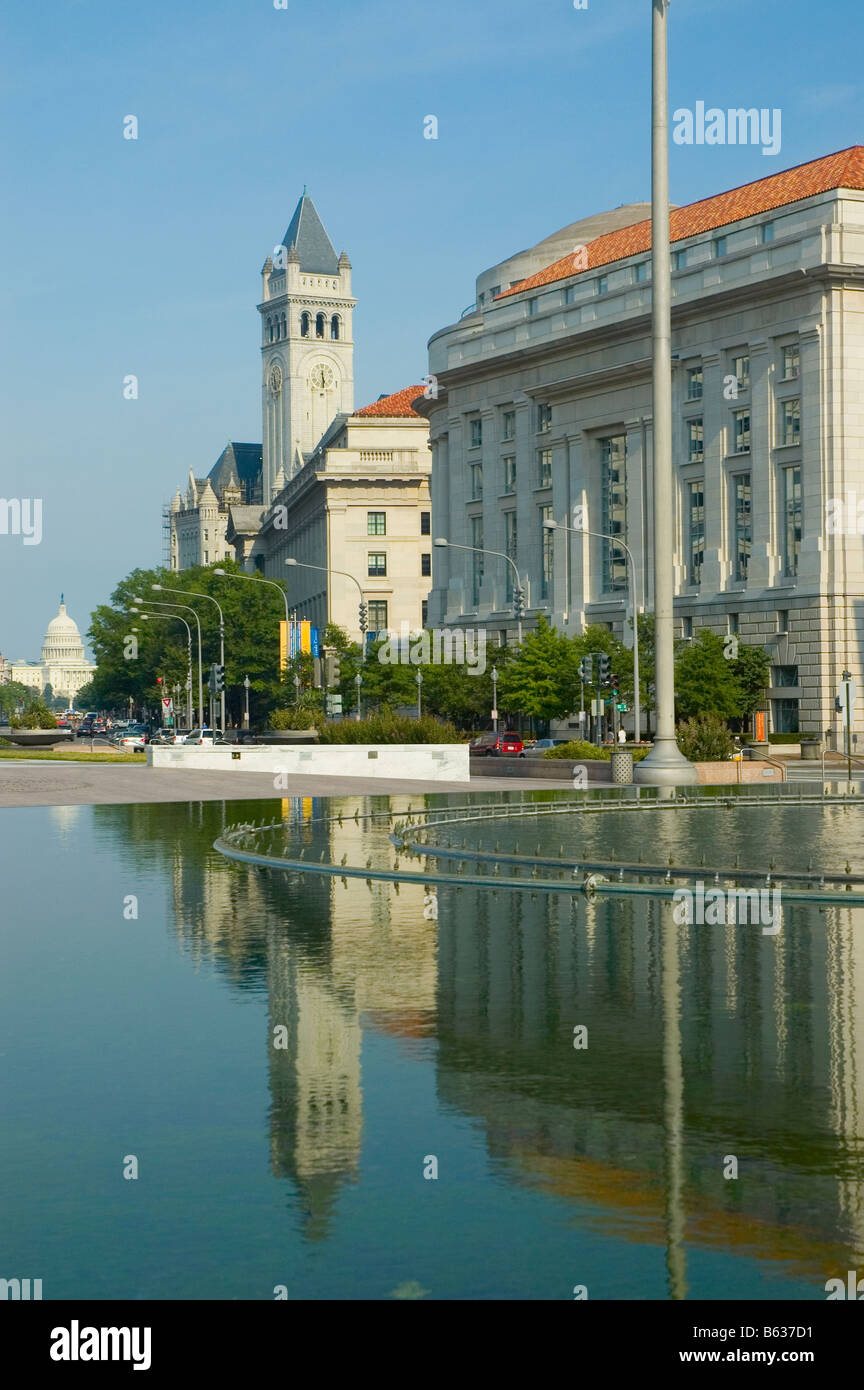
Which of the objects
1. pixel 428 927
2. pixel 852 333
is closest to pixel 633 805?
pixel 428 927

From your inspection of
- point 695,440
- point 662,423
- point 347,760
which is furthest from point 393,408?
point 662,423

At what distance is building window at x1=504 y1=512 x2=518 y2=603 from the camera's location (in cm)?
10006

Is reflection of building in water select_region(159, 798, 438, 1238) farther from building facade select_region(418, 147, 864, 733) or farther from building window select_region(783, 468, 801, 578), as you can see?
building window select_region(783, 468, 801, 578)

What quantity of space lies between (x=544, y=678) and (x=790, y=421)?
52.1 feet

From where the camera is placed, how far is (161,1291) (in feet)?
20.7

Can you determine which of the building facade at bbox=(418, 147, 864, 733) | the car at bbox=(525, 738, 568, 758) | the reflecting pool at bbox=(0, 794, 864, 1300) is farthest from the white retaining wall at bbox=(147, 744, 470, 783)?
the reflecting pool at bbox=(0, 794, 864, 1300)

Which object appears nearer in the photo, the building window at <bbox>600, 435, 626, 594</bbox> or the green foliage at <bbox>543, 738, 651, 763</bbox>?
the green foliage at <bbox>543, 738, 651, 763</bbox>

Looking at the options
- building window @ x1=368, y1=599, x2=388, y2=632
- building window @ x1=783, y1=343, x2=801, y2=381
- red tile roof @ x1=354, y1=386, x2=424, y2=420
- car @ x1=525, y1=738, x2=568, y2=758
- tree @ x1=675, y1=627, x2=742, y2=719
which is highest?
red tile roof @ x1=354, y1=386, x2=424, y2=420

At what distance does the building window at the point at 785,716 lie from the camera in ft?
248

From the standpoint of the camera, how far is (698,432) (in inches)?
3305

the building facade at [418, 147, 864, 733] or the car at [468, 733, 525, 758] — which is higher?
the building facade at [418, 147, 864, 733]

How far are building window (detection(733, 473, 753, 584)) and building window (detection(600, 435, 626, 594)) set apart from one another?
1037 cm

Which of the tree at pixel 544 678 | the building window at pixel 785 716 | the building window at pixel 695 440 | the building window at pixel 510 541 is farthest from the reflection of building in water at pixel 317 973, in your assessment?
the building window at pixel 510 541

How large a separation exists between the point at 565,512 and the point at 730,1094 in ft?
284
